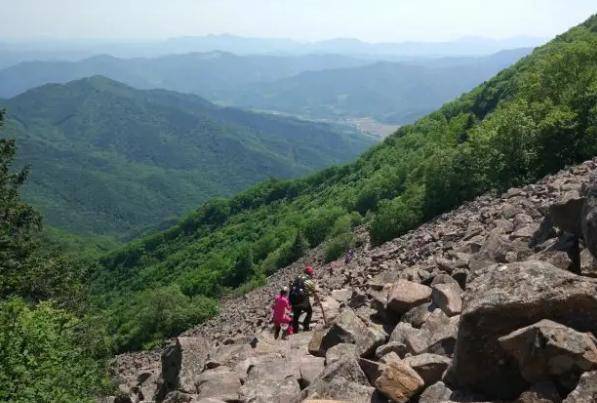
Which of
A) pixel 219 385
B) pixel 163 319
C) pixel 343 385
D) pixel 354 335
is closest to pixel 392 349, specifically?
pixel 343 385

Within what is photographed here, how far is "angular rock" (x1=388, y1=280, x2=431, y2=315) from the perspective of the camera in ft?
49.0

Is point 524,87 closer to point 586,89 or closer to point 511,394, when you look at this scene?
point 586,89

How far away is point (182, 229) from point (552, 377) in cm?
14108

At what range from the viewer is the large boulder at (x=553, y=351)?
7738 mm

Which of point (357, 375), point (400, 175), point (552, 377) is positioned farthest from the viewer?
point (400, 175)

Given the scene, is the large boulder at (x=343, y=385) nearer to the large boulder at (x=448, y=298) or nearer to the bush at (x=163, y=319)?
the large boulder at (x=448, y=298)

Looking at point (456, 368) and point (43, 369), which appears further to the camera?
point (43, 369)

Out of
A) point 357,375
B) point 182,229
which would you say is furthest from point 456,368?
point 182,229

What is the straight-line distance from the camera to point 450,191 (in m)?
35.1

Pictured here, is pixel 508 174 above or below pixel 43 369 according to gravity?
above

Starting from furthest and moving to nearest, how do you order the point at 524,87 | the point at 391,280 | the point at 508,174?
1. the point at 524,87
2. the point at 508,174
3. the point at 391,280

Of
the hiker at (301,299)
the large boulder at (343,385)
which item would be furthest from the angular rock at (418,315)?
the hiker at (301,299)

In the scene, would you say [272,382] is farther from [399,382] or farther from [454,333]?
[454,333]

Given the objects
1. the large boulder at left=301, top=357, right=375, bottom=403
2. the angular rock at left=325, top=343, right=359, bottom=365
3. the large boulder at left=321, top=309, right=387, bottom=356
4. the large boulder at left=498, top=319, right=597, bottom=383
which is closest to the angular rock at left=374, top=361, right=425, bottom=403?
the large boulder at left=301, top=357, right=375, bottom=403
